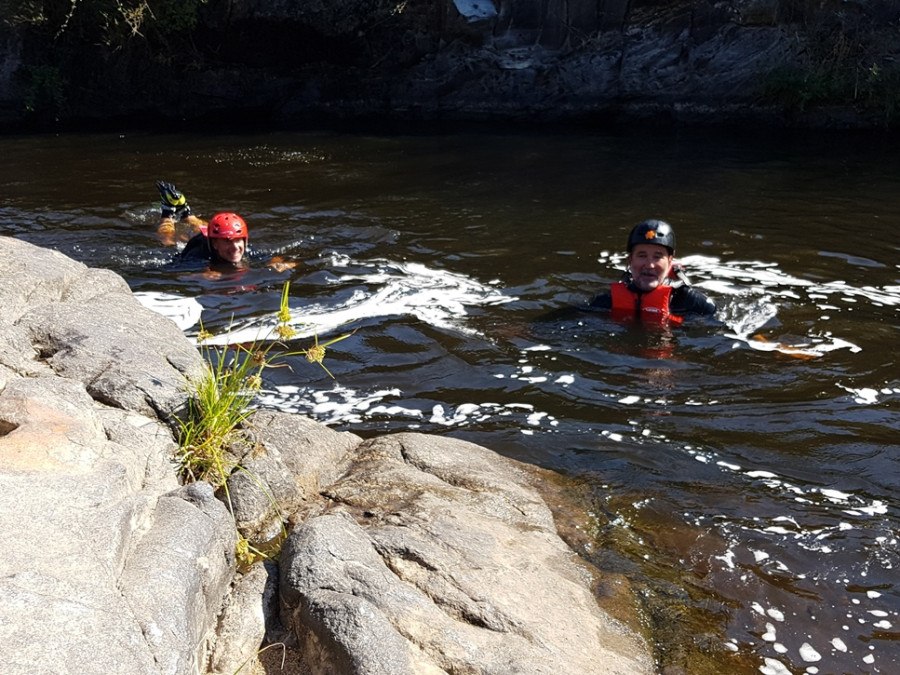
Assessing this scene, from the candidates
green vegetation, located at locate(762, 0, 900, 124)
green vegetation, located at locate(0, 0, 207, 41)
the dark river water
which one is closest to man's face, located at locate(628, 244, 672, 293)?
the dark river water

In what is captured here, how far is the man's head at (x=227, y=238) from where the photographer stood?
32.8ft

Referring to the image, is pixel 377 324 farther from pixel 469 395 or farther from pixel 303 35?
pixel 303 35

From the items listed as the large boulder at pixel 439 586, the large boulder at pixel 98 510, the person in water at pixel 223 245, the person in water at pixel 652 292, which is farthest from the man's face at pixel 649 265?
the large boulder at pixel 98 510

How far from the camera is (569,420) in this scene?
6.50 m

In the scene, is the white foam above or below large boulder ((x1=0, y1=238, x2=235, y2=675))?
below

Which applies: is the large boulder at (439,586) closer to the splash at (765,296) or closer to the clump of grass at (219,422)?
the clump of grass at (219,422)

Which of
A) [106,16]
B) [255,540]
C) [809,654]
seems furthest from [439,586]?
[106,16]

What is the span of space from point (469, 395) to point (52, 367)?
303 centimetres

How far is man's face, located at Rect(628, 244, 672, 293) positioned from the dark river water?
1.44ft

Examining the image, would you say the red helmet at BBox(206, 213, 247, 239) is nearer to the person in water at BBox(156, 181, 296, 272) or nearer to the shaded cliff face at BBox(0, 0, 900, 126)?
the person in water at BBox(156, 181, 296, 272)

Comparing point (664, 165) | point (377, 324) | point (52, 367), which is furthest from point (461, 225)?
point (52, 367)

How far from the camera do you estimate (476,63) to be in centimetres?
1914

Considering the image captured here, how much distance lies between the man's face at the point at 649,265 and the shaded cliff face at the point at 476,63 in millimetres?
10315

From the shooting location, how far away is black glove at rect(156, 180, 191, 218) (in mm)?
11594
